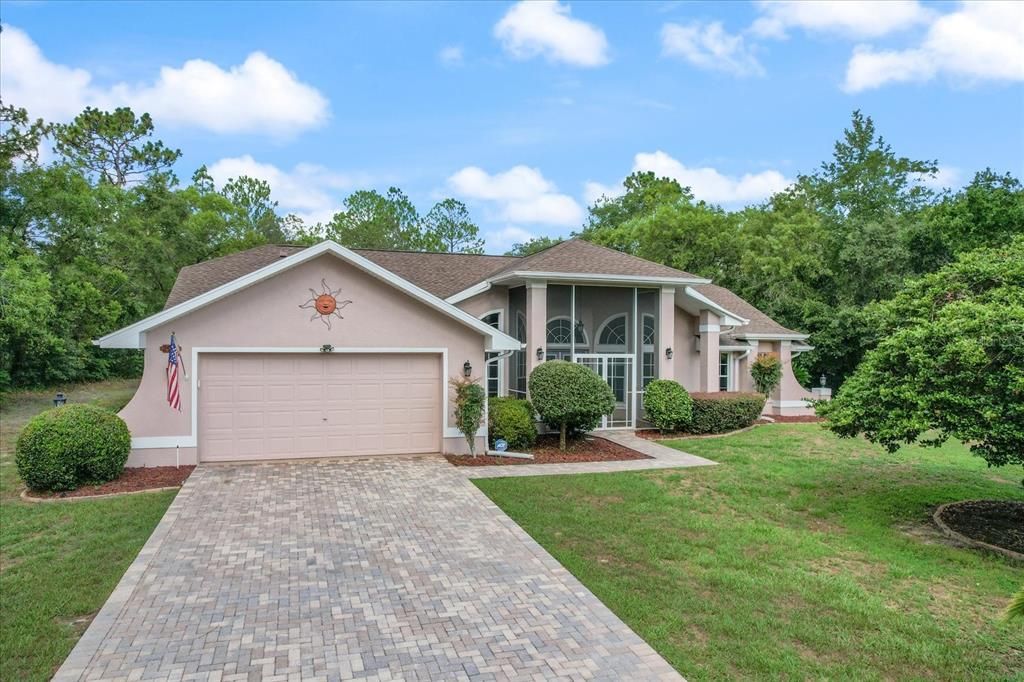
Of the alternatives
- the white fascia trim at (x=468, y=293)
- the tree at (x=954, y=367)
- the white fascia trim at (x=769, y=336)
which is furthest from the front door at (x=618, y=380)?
the tree at (x=954, y=367)

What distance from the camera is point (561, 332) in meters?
17.1

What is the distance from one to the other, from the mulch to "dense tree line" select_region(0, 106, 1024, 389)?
1047 cm

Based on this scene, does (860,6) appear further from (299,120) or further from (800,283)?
(299,120)

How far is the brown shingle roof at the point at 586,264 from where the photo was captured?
625 inches

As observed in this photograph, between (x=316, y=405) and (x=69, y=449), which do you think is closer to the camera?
(x=69, y=449)

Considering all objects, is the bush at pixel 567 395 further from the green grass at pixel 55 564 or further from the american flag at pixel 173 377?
the green grass at pixel 55 564

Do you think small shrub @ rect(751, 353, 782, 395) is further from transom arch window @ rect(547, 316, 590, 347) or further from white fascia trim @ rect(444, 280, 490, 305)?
white fascia trim @ rect(444, 280, 490, 305)

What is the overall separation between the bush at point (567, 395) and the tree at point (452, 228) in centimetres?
3701

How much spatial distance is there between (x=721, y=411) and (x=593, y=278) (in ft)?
17.1

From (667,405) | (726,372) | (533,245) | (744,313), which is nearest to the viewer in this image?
(667,405)

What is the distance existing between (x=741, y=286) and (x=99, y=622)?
2929cm

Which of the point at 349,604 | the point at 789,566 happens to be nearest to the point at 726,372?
the point at 789,566

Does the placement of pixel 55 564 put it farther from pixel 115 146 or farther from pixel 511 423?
pixel 115 146

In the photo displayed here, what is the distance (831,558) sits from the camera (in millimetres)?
7363
